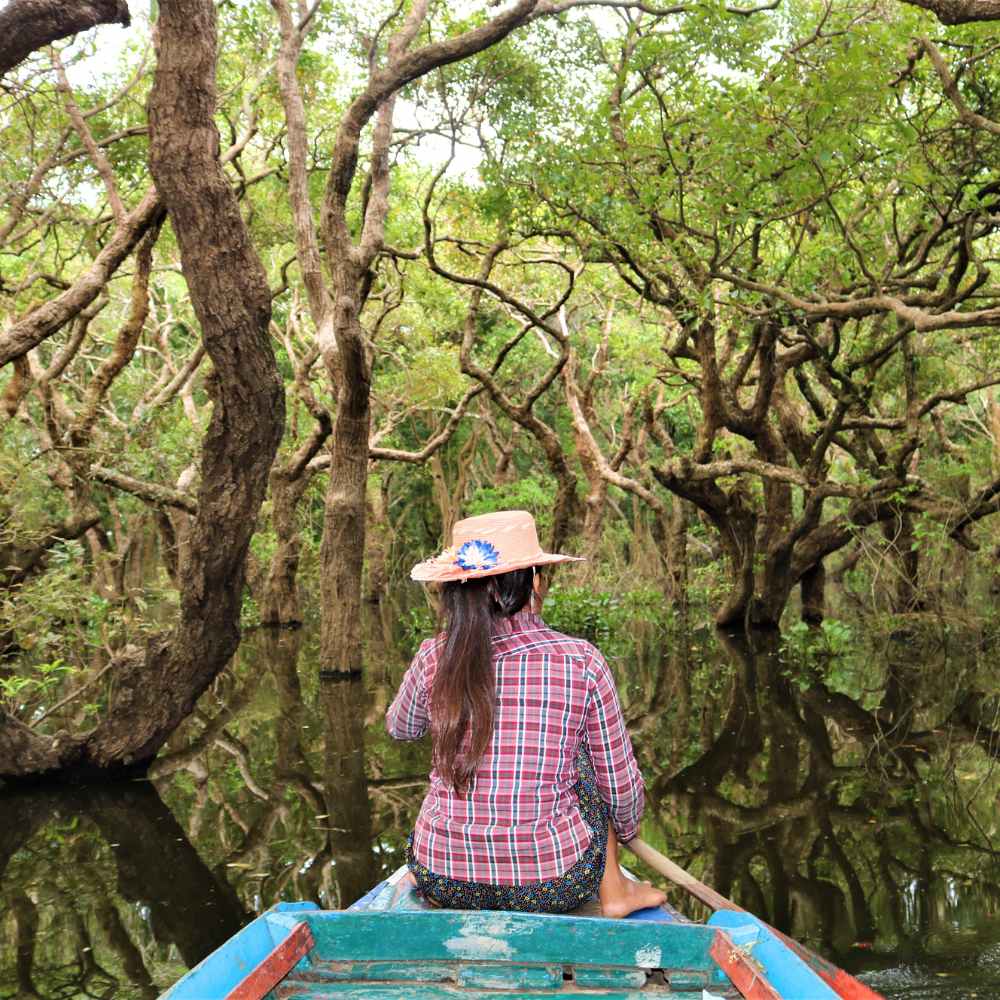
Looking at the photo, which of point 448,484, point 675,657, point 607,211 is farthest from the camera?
point 448,484

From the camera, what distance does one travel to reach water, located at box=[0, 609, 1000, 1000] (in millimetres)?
5086

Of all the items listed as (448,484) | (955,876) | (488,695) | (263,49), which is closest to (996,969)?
(955,876)

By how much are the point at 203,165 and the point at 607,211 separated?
6234 millimetres

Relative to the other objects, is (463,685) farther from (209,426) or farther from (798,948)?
(209,426)

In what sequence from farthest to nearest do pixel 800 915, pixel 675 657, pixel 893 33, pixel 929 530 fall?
pixel 675 657 < pixel 929 530 < pixel 893 33 < pixel 800 915

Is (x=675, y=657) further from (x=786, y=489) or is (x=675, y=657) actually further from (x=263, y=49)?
(x=263, y=49)

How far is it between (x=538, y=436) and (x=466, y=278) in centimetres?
357

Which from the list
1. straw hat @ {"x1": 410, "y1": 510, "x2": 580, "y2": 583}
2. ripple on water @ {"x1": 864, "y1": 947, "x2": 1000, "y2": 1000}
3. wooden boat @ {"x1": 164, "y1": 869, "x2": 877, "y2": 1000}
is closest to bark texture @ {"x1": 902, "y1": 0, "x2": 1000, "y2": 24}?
straw hat @ {"x1": 410, "y1": 510, "x2": 580, "y2": 583}

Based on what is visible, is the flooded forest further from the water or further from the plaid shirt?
the plaid shirt

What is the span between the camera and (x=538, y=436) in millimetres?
17594

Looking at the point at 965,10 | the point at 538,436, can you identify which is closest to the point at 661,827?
the point at 965,10

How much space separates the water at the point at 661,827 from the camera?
509 centimetres

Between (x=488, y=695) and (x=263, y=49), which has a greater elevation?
(x=263, y=49)

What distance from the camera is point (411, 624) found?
66.0 ft
